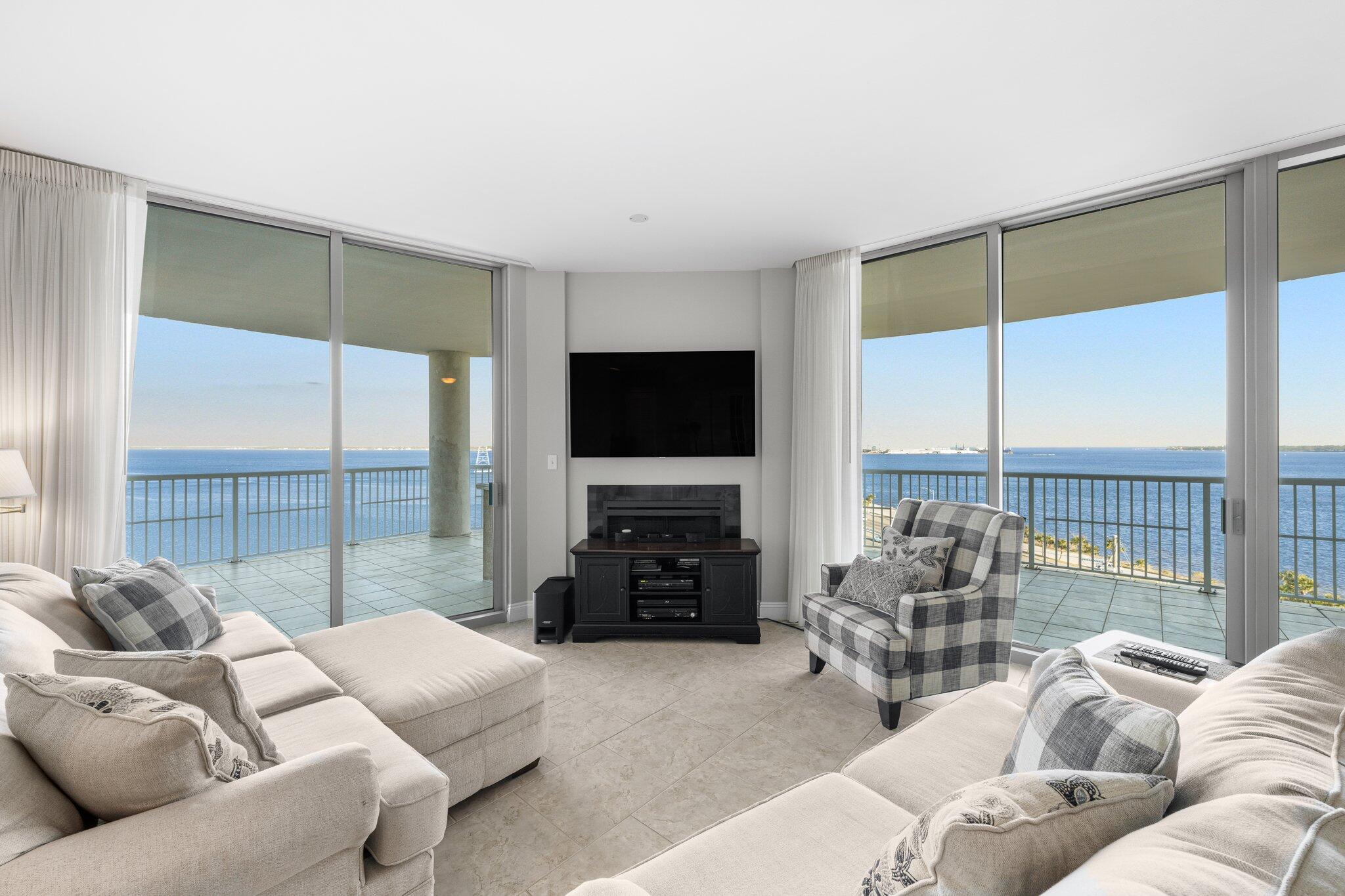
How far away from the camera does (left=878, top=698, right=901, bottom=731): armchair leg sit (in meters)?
2.60

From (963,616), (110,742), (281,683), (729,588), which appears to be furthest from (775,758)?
(110,742)

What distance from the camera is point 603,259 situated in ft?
13.4

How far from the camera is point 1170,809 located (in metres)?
0.88

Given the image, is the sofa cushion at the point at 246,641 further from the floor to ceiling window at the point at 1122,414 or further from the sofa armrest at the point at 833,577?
the floor to ceiling window at the point at 1122,414

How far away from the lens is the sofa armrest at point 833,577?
3.22m

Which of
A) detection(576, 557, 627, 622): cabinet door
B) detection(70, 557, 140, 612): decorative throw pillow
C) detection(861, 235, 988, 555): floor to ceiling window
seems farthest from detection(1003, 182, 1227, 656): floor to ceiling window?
detection(70, 557, 140, 612): decorative throw pillow

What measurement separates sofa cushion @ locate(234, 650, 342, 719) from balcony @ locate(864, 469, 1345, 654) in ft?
10.8

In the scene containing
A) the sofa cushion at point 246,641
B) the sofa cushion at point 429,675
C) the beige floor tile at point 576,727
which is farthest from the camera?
the beige floor tile at point 576,727

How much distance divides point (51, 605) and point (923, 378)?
14.1ft

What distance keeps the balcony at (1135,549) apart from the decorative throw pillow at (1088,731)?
2.41 m

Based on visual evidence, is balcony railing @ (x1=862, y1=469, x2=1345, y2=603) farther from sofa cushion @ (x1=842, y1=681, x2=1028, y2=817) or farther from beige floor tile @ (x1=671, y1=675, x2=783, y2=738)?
sofa cushion @ (x1=842, y1=681, x2=1028, y2=817)

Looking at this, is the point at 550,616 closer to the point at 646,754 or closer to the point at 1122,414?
the point at 646,754

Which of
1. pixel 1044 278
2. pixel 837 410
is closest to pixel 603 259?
pixel 837 410

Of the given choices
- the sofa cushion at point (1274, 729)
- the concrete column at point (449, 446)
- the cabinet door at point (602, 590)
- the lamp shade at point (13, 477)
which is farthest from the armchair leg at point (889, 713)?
the lamp shade at point (13, 477)
